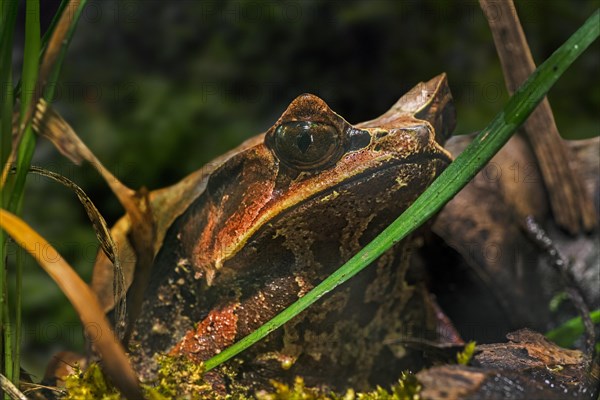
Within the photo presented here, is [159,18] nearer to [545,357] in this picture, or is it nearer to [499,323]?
[499,323]

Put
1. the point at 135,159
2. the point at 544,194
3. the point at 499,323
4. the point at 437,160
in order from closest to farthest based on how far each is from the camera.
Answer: the point at 437,160 < the point at 499,323 < the point at 544,194 < the point at 135,159

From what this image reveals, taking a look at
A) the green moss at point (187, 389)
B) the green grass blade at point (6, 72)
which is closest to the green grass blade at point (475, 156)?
the green moss at point (187, 389)

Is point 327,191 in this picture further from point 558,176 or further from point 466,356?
point 558,176

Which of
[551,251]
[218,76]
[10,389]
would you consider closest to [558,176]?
[551,251]

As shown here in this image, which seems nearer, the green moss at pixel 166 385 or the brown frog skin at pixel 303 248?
the green moss at pixel 166 385

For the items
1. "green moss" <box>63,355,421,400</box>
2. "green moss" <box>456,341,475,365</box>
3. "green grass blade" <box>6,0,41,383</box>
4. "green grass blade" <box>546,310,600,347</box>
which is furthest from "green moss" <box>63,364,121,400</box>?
"green grass blade" <box>546,310,600,347</box>

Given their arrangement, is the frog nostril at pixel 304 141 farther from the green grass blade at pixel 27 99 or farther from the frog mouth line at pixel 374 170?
the green grass blade at pixel 27 99

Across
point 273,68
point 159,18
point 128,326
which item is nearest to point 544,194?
point 128,326
